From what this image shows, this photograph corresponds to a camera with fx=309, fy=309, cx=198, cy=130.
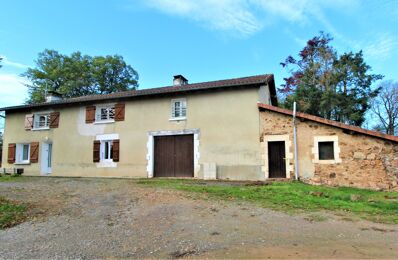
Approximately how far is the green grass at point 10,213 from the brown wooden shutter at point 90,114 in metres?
9.46

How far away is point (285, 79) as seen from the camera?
2988cm

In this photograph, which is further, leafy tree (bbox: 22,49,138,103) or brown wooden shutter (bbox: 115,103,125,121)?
leafy tree (bbox: 22,49,138,103)

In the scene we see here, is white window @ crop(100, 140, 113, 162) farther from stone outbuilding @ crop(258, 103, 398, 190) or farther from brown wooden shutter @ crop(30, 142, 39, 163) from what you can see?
stone outbuilding @ crop(258, 103, 398, 190)

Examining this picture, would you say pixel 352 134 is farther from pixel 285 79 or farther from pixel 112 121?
pixel 285 79

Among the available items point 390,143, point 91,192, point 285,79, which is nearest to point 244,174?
point 390,143

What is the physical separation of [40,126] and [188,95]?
10.3 metres

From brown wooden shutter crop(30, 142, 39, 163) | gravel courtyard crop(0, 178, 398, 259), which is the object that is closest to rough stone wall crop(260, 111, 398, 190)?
Answer: gravel courtyard crop(0, 178, 398, 259)

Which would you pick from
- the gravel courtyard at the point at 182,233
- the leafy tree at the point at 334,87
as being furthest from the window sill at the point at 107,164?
the leafy tree at the point at 334,87

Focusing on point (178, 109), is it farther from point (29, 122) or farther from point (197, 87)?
point (29, 122)

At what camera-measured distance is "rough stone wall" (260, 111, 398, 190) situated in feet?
39.3

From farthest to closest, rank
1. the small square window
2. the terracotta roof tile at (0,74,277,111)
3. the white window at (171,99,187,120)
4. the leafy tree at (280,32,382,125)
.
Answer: the leafy tree at (280,32,382,125), the white window at (171,99,187,120), the terracotta roof tile at (0,74,277,111), the small square window

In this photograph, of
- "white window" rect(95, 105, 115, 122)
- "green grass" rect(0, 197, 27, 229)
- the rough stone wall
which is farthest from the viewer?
"white window" rect(95, 105, 115, 122)

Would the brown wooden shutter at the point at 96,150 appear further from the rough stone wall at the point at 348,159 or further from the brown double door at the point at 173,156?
the rough stone wall at the point at 348,159

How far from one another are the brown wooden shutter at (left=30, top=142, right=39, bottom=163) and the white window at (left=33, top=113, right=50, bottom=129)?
3.74ft
